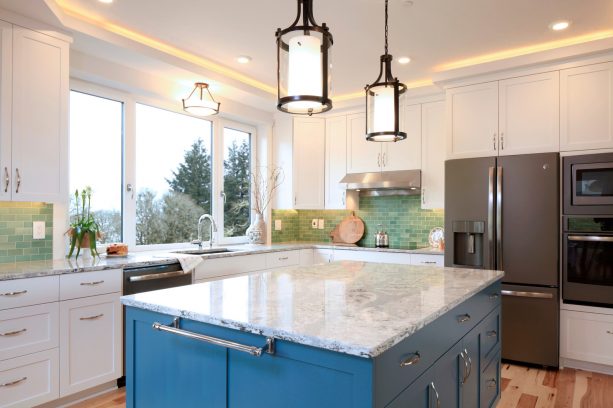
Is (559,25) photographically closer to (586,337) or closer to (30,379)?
(586,337)

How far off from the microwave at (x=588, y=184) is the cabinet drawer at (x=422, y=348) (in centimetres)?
162

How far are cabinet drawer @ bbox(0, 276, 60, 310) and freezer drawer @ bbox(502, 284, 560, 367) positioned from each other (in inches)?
131

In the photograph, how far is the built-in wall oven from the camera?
309 cm

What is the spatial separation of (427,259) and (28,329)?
320 centimetres

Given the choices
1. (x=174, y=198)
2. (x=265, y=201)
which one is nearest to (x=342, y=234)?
(x=265, y=201)

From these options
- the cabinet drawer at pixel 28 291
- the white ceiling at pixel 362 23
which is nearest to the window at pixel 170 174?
the white ceiling at pixel 362 23

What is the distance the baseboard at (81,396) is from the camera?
102 inches

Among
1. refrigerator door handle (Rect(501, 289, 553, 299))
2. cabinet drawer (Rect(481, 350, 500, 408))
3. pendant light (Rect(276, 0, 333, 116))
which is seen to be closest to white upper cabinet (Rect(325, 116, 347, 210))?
refrigerator door handle (Rect(501, 289, 553, 299))

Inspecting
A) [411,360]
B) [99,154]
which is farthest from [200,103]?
[411,360]

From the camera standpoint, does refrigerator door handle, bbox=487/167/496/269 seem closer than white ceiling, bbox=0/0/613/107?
No

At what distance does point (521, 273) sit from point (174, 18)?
10.8ft

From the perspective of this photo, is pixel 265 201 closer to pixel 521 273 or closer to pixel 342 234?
pixel 342 234

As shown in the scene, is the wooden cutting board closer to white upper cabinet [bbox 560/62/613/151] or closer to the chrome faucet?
the chrome faucet

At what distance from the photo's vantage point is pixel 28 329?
240 cm
